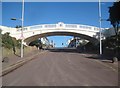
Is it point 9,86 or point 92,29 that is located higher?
point 92,29

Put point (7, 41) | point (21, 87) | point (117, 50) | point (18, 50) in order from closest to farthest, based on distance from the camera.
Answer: point (21, 87)
point (117, 50)
point (7, 41)
point (18, 50)

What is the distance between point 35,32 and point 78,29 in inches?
480

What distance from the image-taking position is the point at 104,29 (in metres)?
78.8

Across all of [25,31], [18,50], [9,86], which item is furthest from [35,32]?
[9,86]

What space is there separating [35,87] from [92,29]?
69126 millimetres

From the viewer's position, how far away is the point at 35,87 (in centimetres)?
1294

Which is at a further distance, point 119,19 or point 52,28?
point 52,28

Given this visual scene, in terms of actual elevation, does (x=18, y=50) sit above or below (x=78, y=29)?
below

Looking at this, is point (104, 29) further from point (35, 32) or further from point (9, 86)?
point (9, 86)

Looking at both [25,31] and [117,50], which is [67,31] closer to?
[25,31]

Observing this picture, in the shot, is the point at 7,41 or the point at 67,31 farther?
the point at 67,31

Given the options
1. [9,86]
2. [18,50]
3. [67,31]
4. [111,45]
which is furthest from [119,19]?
[9,86]

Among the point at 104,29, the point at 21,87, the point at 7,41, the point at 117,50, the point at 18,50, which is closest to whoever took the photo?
the point at 21,87

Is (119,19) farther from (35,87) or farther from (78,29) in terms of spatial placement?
(35,87)
